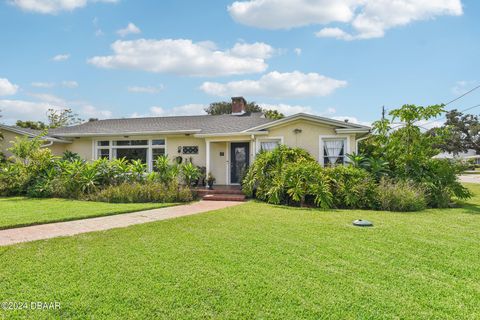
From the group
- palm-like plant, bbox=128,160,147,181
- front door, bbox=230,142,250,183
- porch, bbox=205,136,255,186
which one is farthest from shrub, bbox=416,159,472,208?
palm-like plant, bbox=128,160,147,181

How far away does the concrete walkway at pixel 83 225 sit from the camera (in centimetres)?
606

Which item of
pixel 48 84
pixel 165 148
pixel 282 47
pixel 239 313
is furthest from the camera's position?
pixel 48 84

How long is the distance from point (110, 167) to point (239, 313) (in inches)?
457

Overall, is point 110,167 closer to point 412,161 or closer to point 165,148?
point 165,148

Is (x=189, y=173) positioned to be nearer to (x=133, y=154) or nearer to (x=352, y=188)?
(x=133, y=154)

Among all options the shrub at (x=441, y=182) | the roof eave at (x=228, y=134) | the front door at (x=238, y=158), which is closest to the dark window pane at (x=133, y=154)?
the roof eave at (x=228, y=134)

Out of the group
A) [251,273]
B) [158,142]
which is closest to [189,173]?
[158,142]

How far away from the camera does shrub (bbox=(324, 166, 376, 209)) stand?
10289 millimetres

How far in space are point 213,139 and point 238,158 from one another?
1.61 metres

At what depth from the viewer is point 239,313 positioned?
3041 mm

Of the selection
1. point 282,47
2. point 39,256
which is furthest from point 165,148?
point 39,256

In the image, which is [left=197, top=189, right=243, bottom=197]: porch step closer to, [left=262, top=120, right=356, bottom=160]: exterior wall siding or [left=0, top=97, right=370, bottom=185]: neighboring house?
[left=0, top=97, right=370, bottom=185]: neighboring house

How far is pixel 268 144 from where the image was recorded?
13.8m

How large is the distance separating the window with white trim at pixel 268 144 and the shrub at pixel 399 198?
4.87 meters
